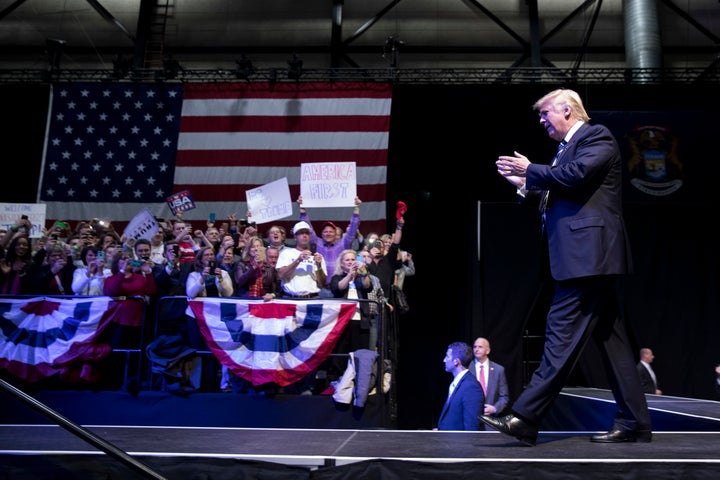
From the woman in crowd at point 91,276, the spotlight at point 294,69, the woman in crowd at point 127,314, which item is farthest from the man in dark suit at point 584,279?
the spotlight at point 294,69

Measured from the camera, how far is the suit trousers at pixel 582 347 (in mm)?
3221

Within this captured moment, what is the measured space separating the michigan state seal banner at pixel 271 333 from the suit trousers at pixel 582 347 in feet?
12.4

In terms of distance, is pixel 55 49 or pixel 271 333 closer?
pixel 271 333

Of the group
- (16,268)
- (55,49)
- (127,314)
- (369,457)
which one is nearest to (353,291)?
(127,314)

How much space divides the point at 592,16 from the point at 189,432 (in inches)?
443

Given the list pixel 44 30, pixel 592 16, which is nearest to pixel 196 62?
pixel 44 30

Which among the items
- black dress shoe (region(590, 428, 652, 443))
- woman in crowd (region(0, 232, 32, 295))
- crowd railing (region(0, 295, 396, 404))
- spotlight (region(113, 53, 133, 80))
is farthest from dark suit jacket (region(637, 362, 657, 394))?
spotlight (region(113, 53, 133, 80))

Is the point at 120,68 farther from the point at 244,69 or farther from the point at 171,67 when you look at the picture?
the point at 244,69

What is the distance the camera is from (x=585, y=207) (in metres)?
3.36

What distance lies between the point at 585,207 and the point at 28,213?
7882mm

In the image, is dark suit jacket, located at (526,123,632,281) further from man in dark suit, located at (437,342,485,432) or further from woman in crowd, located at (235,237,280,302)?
woman in crowd, located at (235,237,280,302)

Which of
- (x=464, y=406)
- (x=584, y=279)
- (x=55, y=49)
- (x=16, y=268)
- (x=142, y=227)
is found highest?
(x=55, y=49)

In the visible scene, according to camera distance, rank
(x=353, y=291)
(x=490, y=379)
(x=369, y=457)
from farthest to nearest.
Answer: (x=490, y=379)
(x=353, y=291)
(x=369, y=457)

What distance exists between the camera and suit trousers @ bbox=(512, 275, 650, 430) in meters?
3.22
